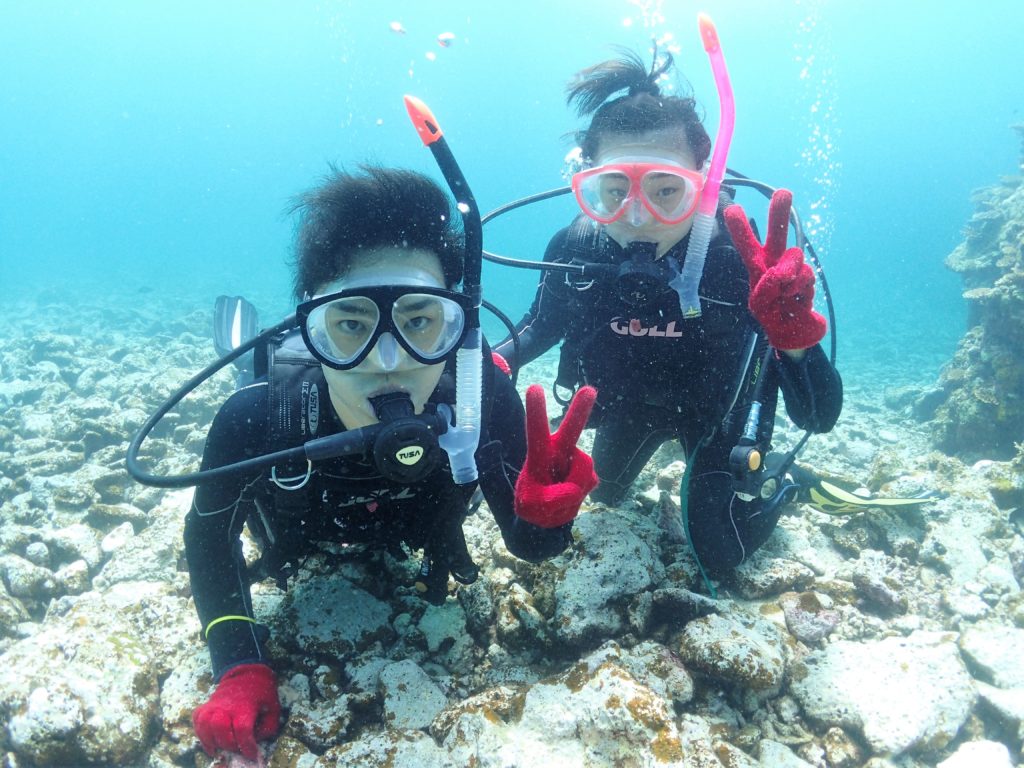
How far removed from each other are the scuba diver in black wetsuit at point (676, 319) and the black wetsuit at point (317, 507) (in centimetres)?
132

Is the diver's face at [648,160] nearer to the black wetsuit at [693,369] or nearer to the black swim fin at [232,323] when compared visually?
the black wetsuit at [693,369]

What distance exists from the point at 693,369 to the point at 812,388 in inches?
31.9

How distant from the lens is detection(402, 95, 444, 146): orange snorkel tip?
6.37ft

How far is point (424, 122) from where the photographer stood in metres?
1.94

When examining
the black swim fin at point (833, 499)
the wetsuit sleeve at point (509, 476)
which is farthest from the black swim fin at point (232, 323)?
the black swim fin at point (833, 499)

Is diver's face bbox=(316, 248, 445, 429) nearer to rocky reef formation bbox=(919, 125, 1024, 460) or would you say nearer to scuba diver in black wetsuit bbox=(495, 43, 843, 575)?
scuba diver in black wetsuit bbox=(495, 43, 843, 575)

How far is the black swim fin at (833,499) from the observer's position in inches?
168

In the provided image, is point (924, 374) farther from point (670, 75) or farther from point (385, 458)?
point (385, 458)

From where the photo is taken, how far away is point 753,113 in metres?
95.9

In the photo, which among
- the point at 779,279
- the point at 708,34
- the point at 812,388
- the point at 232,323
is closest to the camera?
the point at 779,279

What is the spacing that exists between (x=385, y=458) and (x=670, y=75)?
3.65 meters

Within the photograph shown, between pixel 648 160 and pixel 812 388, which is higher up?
pixel 648 160

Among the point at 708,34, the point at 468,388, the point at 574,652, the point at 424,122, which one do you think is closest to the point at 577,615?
the point at 574,652

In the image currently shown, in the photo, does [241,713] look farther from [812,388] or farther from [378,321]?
[812,388]
